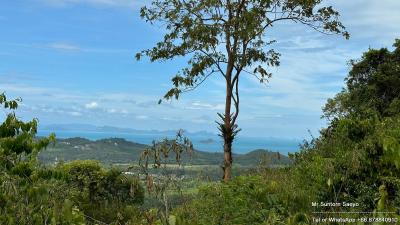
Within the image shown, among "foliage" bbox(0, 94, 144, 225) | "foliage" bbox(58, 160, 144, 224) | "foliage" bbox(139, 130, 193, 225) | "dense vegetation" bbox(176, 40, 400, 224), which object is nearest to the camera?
"foliage" bbox(139, 130, 193, 225)

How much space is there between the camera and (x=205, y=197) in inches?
369

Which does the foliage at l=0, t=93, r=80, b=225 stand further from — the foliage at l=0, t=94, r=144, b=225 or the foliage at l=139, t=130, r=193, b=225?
the foliage at l=139, t=130, r=193, b=225

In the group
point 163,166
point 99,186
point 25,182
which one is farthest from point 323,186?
point 99,186

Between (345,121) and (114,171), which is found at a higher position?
(345,121)

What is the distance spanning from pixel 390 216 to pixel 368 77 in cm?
3561

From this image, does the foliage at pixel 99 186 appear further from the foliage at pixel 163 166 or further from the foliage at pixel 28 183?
the foliage at pixel 163 166

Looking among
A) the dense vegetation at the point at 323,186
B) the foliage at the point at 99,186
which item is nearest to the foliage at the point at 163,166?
the dense vegetation at the point at 323,186

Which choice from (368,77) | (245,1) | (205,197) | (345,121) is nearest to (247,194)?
(205,197)

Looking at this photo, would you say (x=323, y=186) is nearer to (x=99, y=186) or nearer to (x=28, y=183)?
(x=28, y=183)

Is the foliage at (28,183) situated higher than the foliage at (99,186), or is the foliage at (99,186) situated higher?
the foliage at (28,183)

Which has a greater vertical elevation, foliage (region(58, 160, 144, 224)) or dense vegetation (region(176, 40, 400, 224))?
dense vegetation (region(176, 40, 400, 224))

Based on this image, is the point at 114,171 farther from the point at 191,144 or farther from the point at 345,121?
the point at 191,144

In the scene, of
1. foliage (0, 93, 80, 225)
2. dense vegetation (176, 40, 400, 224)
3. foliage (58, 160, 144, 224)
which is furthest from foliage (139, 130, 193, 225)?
foliage (58, 160, 144, 224)

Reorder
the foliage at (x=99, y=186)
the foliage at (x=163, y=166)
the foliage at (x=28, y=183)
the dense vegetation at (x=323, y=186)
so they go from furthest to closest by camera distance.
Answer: the foliage at (x=99, y=186)
the dense vegetation at (x=323, y=186)
the foliage at (x=28, y=183)
the foliage at (x=163, y=166)
